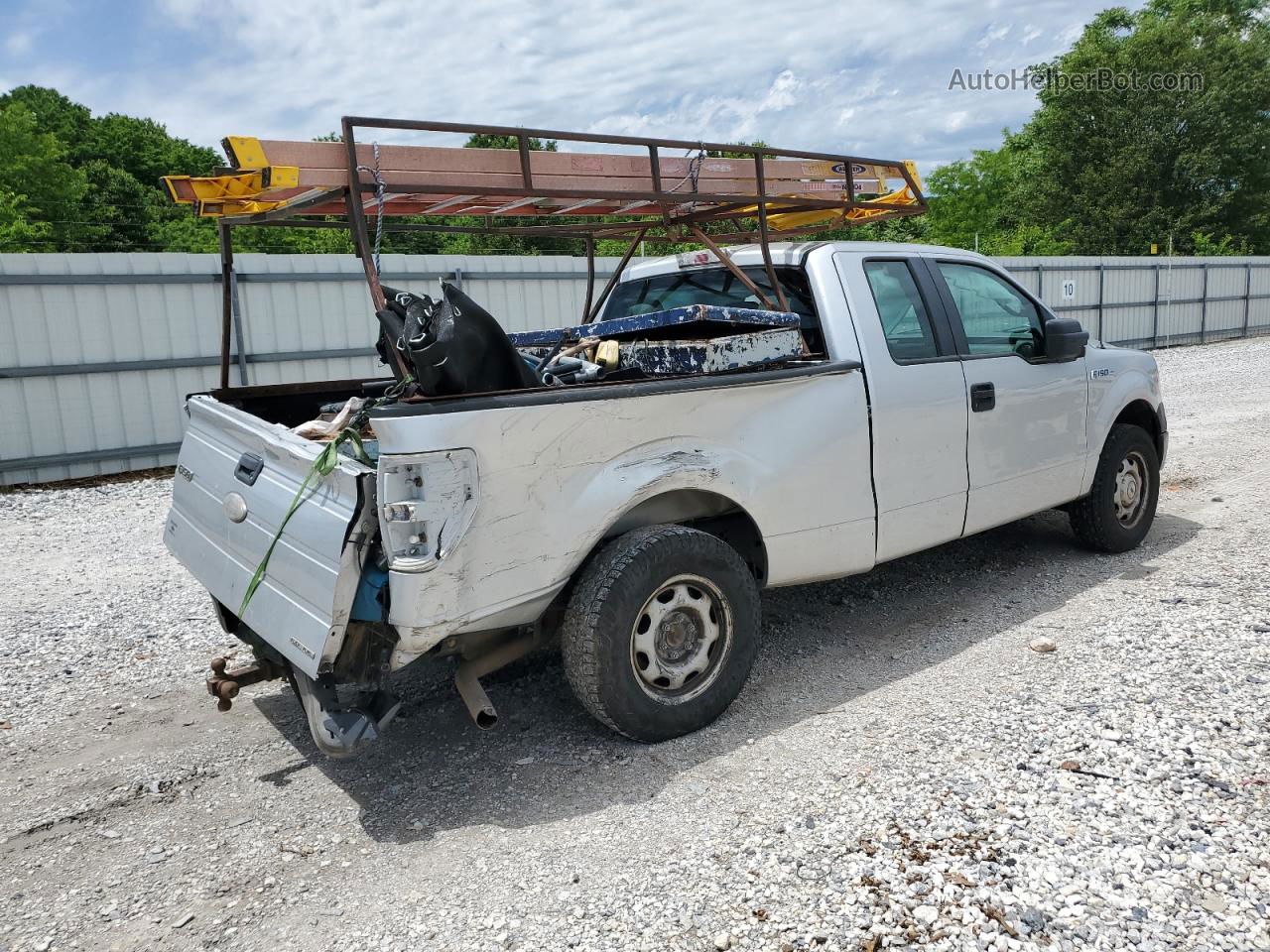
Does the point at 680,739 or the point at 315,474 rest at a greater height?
the point at 315,474

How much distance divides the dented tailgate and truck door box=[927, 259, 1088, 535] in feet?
10.4

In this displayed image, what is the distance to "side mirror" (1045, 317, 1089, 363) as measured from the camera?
526 centimetres

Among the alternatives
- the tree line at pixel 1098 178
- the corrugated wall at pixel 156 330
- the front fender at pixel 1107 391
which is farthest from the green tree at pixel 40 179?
the front fender at pixel 1107 391

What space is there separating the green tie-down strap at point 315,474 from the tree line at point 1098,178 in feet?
112

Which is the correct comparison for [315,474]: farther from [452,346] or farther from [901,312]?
[901,312]

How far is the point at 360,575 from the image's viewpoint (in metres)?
3.18

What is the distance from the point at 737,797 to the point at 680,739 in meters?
0.49

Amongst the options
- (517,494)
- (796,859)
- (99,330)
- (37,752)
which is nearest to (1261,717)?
(796,859)

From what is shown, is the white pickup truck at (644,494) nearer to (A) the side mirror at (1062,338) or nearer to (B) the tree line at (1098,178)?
(A) the side mirror at (1062,338)

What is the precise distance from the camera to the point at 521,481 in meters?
3.31

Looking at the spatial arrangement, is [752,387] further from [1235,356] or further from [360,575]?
[1235,356]

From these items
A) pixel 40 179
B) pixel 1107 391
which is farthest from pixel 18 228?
pixel 1107 391

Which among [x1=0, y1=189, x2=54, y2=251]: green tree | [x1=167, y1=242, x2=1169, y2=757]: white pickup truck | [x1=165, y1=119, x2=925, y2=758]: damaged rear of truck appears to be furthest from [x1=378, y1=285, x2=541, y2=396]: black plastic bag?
[x1=0, y1=189, x2=54, y2=251]: green tree

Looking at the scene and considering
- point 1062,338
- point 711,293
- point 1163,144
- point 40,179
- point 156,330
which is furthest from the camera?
point 40,179
